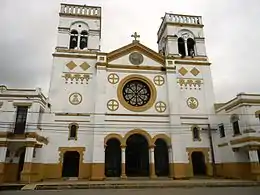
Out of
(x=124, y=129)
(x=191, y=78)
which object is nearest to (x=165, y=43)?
(x=191, y=78)

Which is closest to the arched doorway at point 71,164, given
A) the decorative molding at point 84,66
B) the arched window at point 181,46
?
the decorative molding at point 84,66

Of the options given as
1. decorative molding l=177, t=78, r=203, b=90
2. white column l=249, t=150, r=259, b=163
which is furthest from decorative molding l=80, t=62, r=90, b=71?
white column l=249, t=150, r=259, b=163

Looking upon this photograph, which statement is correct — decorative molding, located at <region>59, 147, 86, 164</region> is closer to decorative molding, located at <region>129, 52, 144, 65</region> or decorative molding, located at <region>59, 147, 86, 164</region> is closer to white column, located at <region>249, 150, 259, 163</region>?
decorative molding, located at <region>129, 52, 144, 65</region>

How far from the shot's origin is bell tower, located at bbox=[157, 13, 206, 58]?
24703mm

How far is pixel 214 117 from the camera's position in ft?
71.7

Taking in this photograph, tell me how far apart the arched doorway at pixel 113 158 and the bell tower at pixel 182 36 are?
36.3ft

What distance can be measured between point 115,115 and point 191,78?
879 cm

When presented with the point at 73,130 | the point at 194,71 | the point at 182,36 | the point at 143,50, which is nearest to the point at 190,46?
the point at 182,36

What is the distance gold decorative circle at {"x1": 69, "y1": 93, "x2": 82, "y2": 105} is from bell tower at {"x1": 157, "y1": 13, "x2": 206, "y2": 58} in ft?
34.5

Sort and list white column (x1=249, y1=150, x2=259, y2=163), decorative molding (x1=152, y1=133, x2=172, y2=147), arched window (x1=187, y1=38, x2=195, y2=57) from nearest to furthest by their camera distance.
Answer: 1. white column (x1=249, y1=150, x2=259, y2=163)
2. decorative molding (x1=152, y1=133, x2=172, y2=147)
3. arched window (x1=187, y1=38, x2=195, y2=57)

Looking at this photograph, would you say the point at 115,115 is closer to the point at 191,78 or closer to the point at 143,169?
the point at 143,169

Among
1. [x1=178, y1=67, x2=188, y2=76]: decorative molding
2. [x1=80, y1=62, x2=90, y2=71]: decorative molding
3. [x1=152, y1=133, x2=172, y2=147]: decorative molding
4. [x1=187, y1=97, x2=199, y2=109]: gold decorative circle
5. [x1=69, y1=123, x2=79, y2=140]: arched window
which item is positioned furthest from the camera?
[x1=178, y1=67, x2=188, y2=76]: decorative molding

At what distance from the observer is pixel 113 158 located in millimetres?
20797

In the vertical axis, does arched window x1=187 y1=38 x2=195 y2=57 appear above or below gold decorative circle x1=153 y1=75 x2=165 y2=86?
above
